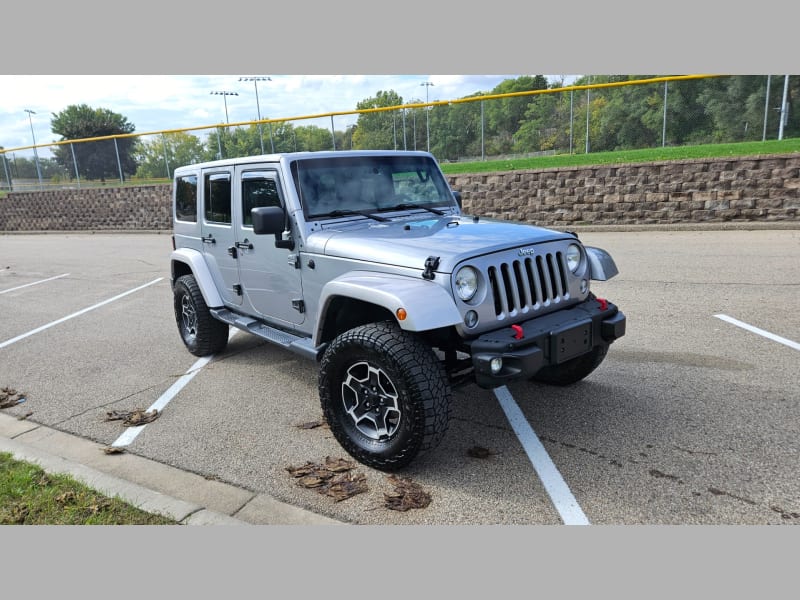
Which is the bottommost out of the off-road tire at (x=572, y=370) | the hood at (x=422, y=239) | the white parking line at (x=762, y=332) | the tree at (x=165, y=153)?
the white parking line at (x=762, y=332)

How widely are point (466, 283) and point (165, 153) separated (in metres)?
22.6

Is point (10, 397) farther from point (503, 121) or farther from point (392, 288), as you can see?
point (503, 121)

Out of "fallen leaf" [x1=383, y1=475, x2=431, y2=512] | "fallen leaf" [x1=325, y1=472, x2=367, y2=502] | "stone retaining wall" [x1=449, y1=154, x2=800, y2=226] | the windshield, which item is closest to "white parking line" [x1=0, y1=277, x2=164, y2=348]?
the windshield

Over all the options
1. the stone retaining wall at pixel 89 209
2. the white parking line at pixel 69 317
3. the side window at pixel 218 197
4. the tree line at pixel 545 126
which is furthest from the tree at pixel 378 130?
the side window at pixel 218 197

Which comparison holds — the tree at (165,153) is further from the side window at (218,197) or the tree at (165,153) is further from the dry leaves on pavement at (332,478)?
the dry leaves on pavement at (332,478)

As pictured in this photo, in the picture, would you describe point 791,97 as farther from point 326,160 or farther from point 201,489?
point 201,489

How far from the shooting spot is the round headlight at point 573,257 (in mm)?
4070

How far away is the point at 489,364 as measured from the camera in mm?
3277

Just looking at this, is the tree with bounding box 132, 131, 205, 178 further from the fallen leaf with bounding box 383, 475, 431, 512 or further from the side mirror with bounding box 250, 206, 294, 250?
the fallen leaf with bounding box 383, 475, 431, 512

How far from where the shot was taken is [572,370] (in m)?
4.66

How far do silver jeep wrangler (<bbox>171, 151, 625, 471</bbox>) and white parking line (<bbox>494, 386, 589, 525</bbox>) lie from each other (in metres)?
0.54

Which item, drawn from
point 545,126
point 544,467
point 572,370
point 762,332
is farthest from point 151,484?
point 545,126

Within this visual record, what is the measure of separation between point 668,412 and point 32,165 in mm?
29942

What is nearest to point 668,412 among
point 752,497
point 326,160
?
point 752,497
